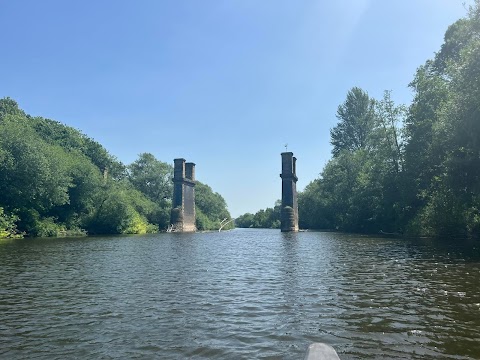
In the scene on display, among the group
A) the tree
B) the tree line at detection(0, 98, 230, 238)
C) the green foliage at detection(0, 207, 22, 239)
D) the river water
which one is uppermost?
the tree

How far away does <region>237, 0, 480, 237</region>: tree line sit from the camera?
2508 cm

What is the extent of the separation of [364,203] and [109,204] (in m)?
40.7

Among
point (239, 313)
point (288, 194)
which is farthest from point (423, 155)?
point (288, 194)

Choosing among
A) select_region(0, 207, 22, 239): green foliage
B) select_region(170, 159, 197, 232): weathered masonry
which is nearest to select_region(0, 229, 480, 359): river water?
select_region(0, 207, 22, 239): green foliage

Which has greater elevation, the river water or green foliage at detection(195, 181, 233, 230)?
green foliage at detection(195, 181, 233, 230)

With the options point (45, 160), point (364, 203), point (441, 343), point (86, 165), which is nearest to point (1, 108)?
point (86, 165)

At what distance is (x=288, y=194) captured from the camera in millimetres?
74562

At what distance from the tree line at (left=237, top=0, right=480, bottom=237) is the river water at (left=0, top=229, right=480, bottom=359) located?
1202cm

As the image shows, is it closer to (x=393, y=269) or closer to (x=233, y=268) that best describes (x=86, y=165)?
(x=233, y=268)

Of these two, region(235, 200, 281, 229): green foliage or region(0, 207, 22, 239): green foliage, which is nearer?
region(0, 207, 22, 239): green foliage

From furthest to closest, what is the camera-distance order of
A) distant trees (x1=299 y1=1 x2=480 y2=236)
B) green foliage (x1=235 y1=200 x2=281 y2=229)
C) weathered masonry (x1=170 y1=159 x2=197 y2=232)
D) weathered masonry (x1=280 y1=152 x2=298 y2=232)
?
green foliage (x1=235 y1=200 x2=281 y2=229) → weathered masonry (x1=170 y1=159 x2=197 y2=232) → weathered masonry (x1=280 y1=152 x2=298 y2=232) → distant trees (x1=299 y1=1 x2=480 y2=236)

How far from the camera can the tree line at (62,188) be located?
1721 inches

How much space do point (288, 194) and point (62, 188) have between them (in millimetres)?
41628

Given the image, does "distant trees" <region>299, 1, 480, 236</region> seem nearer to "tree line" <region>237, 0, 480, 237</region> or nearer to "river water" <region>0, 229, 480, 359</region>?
"tree line" <region>237, 0, 480, 237</region>
